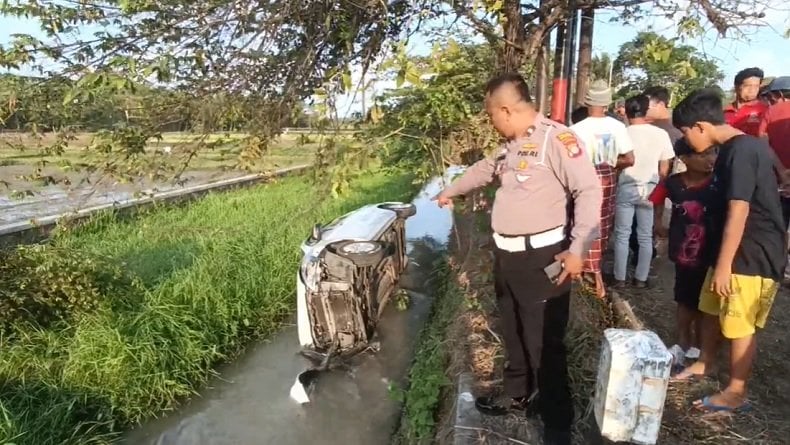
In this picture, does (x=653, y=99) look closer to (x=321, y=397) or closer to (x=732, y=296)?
(x=732, y=296)

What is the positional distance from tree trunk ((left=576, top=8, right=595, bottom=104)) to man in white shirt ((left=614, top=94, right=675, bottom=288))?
0.52 m

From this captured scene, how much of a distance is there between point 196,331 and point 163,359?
0.50 m

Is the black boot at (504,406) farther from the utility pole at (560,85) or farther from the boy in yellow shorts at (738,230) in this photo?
the utility pole at (560,85)

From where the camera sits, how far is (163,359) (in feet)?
15.3

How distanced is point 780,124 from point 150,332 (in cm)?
505

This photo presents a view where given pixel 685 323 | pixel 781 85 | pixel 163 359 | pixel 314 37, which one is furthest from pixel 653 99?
pixel 163 359

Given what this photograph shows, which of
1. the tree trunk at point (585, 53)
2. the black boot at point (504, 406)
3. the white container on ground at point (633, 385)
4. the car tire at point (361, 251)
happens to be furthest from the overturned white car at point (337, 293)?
the white container on ground at point (633, 385)

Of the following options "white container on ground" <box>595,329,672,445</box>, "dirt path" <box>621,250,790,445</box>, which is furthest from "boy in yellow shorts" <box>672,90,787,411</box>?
"white container on ground" <box>595,329,672,445</box>

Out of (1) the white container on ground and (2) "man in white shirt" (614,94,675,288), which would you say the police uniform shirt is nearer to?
(1) the white container on ground

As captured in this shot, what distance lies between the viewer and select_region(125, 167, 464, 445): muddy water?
4.18 m

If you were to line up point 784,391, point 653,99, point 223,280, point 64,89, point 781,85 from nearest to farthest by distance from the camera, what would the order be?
point 64,89 → point 784,391 → point 781,85 → point 653,99 → point 223,280

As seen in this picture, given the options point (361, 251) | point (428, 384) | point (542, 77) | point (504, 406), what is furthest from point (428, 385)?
point (542, 77)

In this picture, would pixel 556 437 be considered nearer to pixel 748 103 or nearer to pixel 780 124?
pixel 780 124

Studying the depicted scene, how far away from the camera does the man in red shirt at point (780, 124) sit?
3.89m
